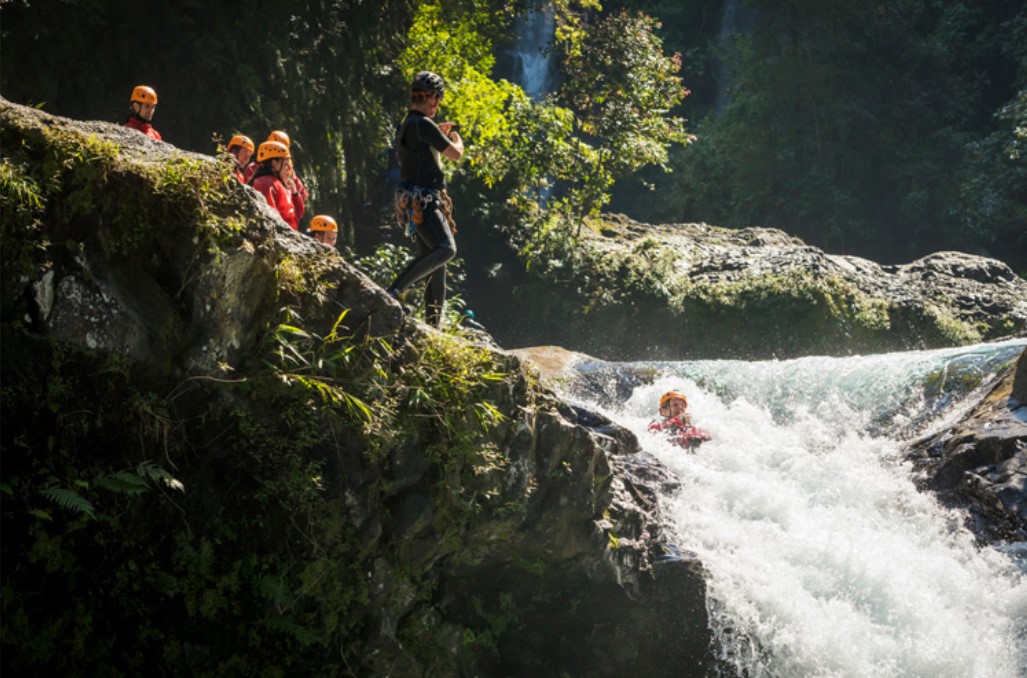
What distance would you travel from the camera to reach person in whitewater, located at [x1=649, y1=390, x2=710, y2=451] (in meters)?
10.9

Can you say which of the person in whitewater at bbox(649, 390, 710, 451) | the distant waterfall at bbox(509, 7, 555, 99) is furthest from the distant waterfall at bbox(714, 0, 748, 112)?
the person in whitewater at bbox(649, 390, 710, 451)

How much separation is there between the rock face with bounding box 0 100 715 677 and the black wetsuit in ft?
2.40

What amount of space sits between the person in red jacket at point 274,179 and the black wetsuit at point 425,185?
153cm

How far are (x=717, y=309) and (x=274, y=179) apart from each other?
1232 centimetres

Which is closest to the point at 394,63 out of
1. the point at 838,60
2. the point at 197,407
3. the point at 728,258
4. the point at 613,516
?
the point at 728,258

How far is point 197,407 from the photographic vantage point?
17.1 feet

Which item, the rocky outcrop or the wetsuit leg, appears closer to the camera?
the wetsuit leg

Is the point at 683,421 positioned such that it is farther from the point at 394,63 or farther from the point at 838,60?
the point at 838,60

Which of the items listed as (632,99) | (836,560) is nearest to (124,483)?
(836,560)

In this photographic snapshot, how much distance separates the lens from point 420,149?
6.93 m

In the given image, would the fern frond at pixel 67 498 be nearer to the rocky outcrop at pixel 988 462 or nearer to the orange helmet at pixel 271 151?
the orange helmet at pixel 271 151

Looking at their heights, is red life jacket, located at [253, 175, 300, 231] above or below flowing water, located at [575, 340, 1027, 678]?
above

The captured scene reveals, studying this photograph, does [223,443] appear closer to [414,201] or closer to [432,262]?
[432,262]

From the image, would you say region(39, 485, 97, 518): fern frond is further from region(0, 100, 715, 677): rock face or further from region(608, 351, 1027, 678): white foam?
region(608, 351, 1027, 678): white foam
